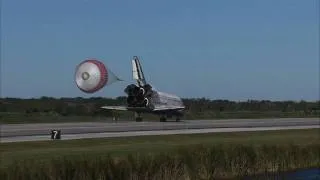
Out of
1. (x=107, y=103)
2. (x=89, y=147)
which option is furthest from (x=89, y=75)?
(x=107, y=103)

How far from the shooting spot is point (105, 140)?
42531mm

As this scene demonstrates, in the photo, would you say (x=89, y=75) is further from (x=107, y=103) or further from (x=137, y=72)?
(x=107, y=103)

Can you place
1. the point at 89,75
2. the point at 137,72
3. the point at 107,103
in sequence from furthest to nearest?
the point at 107,103 < the point at 137,72 < the point at 89,75

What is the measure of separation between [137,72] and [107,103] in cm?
6718

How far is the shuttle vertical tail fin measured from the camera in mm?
85656

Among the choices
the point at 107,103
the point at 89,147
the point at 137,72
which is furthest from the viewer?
the point at 107,103

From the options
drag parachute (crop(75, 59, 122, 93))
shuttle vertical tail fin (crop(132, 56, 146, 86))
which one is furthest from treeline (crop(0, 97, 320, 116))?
drag parachute (crop(75, 59, 122, 93))

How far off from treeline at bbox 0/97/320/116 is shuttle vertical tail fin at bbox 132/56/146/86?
387 inches

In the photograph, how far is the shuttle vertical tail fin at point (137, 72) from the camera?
85656mm

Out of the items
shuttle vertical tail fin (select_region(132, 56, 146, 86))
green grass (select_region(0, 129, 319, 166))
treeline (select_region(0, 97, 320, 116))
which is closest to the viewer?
green grass (select_region(0, 129, 319, 166))

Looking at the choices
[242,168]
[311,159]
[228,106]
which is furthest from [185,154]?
[228,106]

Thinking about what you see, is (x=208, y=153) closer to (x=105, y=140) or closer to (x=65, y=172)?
(x=65, y=172)

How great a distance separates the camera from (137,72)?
282 ft

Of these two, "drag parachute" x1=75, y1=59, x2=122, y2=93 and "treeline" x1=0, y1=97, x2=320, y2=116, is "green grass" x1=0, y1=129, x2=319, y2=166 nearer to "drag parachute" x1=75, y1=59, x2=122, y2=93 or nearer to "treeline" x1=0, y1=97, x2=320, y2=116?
"drag parachute" x1=75, y1=59, x2=122, y2=93
